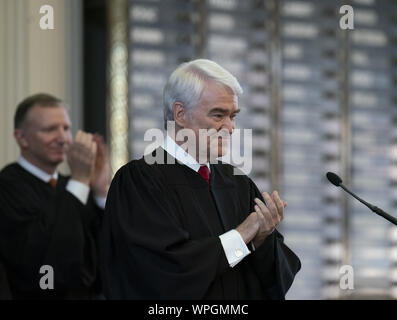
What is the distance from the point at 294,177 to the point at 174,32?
1.53 metres

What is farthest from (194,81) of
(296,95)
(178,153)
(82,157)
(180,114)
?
(296,95)

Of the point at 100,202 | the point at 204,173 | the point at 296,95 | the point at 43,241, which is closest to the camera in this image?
the point at 204,173

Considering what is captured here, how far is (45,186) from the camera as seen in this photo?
3.76 metres

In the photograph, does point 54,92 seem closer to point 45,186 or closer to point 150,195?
point 45,186

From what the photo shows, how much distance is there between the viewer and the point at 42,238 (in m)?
3.45

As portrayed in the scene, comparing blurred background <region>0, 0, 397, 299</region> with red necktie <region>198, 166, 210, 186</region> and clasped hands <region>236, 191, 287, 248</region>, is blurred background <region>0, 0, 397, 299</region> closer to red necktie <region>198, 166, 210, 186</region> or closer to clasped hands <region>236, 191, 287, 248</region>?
red necktie <region>198, 166, 210, 186</region>

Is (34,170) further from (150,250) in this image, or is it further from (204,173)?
(150,250)

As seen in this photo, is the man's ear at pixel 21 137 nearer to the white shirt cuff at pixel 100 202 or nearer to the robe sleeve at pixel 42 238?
the robe sleeve at pixel 42 238

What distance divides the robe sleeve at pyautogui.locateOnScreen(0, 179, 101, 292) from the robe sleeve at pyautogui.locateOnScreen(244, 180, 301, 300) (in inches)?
54.2

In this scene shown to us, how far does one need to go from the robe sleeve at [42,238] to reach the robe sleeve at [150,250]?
1193 mm

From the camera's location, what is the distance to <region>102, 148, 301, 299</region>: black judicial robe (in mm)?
2199

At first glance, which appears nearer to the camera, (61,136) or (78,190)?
(78,190)

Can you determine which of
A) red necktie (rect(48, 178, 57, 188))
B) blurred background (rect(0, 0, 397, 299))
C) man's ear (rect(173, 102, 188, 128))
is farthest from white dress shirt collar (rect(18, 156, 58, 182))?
man's ear (rect(173, 102, 188, 128))

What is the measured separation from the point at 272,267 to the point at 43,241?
1512mm
